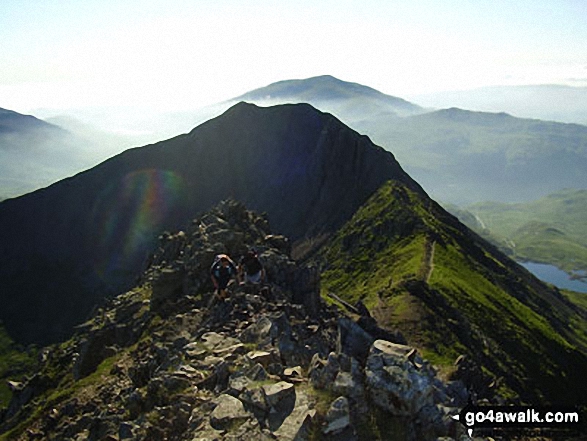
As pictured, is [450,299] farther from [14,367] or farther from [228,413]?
[14,367]

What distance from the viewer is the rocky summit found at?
20312mm

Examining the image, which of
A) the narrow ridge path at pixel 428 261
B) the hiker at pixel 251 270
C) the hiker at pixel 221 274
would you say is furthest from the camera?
the narrow ridge path at pixel 428 261

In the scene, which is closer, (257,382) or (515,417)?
(515,417)

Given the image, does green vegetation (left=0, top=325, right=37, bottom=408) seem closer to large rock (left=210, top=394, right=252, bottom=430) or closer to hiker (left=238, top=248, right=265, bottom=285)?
hiker (left=238, top=248, right=265, bottom=285)

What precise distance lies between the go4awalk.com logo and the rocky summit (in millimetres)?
692

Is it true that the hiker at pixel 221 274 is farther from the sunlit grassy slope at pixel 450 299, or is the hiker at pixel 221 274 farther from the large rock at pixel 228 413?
the sunlit grassy slope at pixel 450 299

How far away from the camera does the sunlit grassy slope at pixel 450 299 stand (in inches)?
3652

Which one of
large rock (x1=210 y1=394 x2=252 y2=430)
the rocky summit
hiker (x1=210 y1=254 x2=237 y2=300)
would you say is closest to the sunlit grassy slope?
the rocky summit

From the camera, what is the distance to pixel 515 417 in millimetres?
21859

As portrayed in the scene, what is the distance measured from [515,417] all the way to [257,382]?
12289mm

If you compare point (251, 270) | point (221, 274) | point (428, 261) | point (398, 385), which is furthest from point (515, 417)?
point (428, 261)


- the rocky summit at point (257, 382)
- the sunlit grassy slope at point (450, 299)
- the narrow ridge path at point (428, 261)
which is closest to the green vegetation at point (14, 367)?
the sunlit grassy slope at point (450, 299)

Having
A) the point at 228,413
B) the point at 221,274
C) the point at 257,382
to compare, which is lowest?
the point at 228,413

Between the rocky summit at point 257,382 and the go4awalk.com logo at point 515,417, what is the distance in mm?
692
